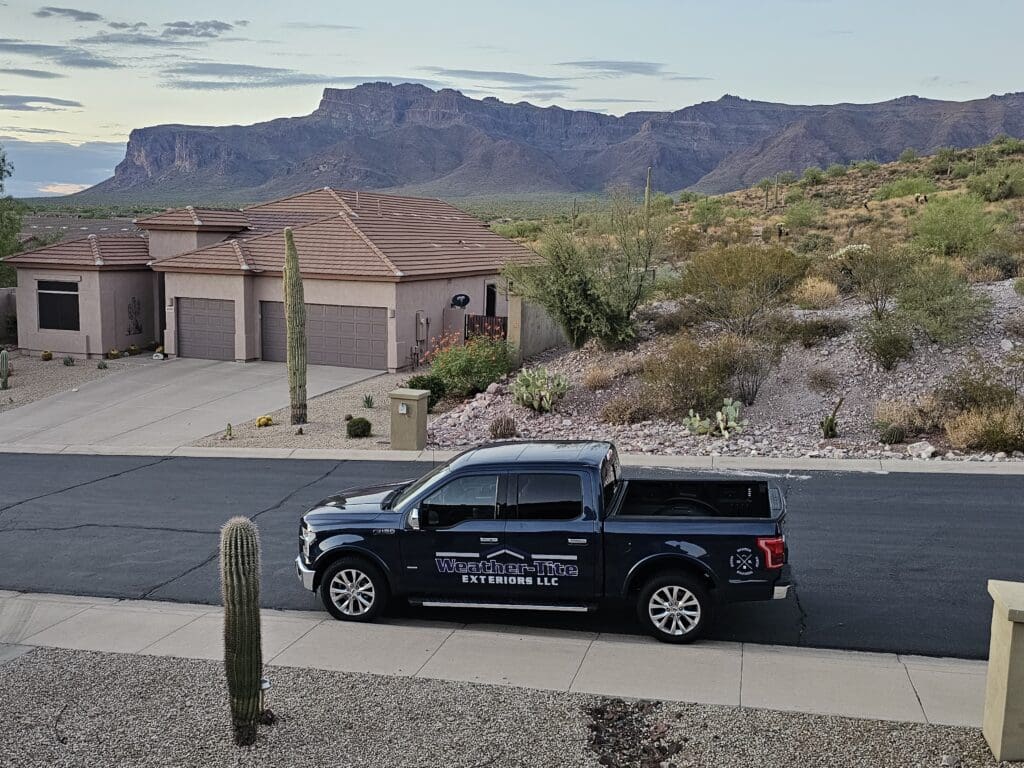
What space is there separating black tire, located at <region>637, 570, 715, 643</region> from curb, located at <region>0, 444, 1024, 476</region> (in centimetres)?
779

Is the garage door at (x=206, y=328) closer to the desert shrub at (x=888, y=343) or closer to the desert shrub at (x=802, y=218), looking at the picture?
the desert shrub at (x=888, y=343)

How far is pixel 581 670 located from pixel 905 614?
3545 millimetres

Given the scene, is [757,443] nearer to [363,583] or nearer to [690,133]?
[363,583]

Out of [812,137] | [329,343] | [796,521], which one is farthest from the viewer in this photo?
[812,137]

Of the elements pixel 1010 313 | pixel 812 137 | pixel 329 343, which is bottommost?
pixel 329 343

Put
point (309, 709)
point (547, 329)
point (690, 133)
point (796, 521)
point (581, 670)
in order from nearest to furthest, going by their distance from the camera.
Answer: point (309, 709) < point (581, 670) < point (796, 521) < point (547, 329) < point (690, 133)

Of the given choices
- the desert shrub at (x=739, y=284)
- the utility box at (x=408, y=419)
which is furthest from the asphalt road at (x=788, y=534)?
the desert shrub at (x=739, y=284)

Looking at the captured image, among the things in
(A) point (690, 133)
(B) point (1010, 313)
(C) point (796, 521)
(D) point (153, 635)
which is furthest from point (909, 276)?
(A) point (690, 133)

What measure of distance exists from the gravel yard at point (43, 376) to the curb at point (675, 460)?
255 inches

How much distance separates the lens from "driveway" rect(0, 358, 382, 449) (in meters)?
24.1

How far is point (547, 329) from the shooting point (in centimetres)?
2953

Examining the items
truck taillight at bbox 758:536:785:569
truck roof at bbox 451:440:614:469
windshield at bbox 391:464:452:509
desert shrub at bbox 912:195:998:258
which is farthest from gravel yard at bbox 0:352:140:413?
desert shrub at bbox 912:195:998:258

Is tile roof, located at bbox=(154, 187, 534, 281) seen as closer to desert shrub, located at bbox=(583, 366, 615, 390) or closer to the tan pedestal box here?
desert shrub, located at bbox=(583, 366, 615, 390)

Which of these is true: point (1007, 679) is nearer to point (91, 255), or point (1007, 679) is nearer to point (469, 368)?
point (469, 368)
